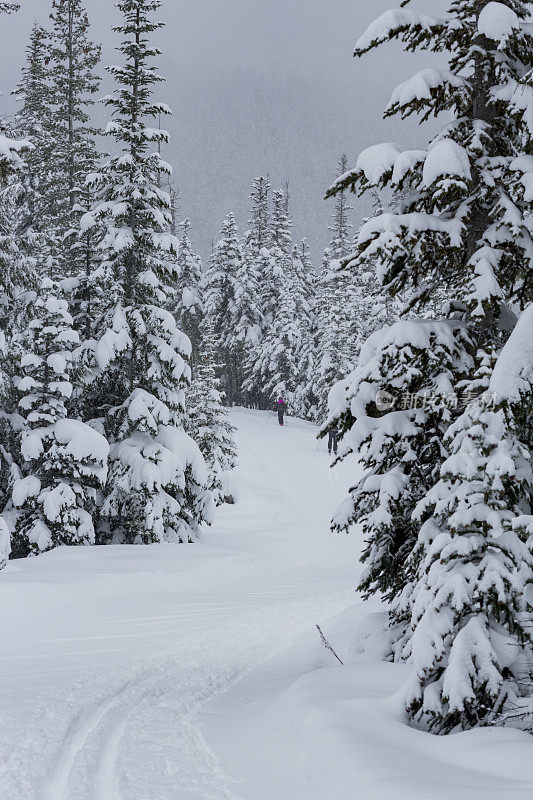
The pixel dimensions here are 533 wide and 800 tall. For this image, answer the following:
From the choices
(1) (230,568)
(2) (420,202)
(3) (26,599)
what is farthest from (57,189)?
(2) (420,202)

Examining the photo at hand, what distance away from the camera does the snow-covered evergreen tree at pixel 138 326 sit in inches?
667

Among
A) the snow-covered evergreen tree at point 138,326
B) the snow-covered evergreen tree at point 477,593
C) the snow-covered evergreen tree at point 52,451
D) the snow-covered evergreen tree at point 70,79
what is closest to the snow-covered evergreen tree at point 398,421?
the snow-covered evergreen tree at point 477,593

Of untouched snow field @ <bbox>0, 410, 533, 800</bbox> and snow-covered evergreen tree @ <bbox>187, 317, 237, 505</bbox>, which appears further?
snow-covered evergreen tree @ <bbox>187, 317, 237, 505</bbox>

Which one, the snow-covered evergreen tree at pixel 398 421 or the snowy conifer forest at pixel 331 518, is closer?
the snowy conifer forest at pixel 331 518

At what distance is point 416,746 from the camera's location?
4809 mm

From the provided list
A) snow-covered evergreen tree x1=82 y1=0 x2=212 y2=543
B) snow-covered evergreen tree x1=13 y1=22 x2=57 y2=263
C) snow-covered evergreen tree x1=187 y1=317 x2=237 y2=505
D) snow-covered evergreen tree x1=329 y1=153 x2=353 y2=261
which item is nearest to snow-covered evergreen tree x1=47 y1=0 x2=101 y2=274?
snow-covered evergreen tree x1=13 y1=22 x2=57 y2=263

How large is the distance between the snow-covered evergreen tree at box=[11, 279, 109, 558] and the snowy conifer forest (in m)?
0.07

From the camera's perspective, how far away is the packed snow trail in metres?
5.04

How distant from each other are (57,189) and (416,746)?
26.0m

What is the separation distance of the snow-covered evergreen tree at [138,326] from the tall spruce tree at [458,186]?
10.4m

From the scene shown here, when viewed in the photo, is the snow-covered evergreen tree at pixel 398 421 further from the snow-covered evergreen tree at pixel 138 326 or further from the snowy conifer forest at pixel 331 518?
the snow-covered evergreen tree at pixel 138 326

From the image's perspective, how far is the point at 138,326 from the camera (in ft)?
56.2

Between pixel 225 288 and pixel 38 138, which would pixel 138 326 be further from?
pixel 225 288

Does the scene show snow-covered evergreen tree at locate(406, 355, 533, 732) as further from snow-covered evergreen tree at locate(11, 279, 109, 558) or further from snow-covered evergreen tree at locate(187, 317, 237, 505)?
snow-covered evergreen tree at locate(187, 317, 237, 505)
